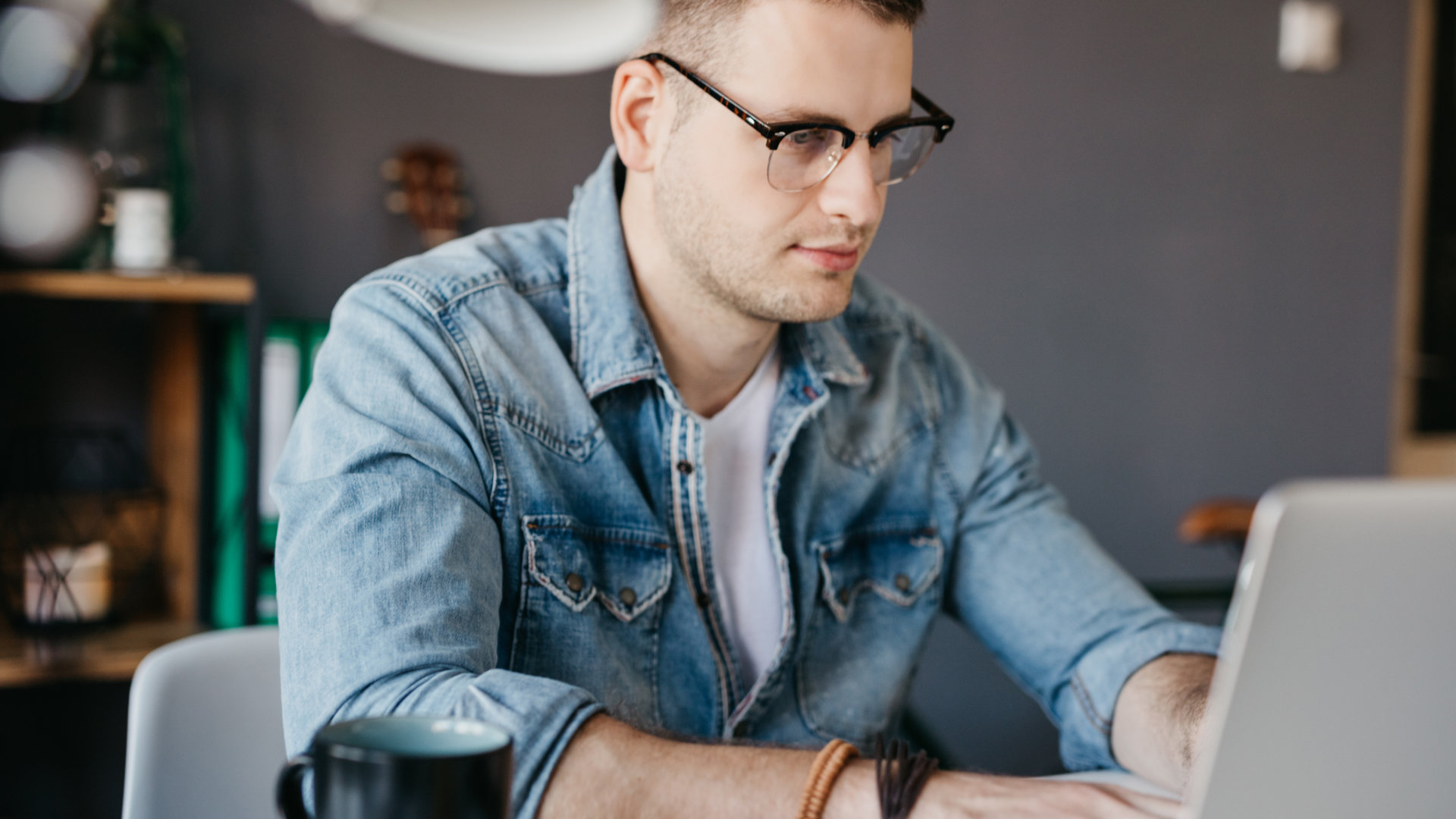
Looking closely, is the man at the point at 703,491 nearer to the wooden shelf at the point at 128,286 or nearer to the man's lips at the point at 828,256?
the man's lips at the point at 828,256

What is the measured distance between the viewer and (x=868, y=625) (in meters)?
1.27

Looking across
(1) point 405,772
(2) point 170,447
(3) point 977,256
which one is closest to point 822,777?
(1) point 405,772

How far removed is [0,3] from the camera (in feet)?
6.07

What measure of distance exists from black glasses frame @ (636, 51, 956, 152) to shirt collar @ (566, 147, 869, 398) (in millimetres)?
163

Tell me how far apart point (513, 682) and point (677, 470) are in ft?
1.41

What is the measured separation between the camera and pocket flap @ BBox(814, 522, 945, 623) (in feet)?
4.07

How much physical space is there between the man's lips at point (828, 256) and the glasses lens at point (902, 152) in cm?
9

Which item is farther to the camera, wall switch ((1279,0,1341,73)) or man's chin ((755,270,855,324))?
wall switch ((1279,0,1341,73))

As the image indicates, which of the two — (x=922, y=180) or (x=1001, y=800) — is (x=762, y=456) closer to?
(x=1001, y=800)

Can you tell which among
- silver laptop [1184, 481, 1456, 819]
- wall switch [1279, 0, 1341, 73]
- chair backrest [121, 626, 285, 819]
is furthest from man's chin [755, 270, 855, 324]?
wall switch [1279, 0, 1341, 73]

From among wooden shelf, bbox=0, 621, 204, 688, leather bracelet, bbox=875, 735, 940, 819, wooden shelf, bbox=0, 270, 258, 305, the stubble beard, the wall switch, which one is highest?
the wall switch

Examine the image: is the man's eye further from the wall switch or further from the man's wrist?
the wall switch

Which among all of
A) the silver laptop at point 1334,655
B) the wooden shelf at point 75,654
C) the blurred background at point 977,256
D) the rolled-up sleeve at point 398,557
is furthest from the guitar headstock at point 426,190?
the silver laptop at point 1334,655

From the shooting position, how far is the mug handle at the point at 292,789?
523 millimetres
